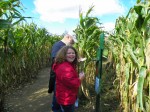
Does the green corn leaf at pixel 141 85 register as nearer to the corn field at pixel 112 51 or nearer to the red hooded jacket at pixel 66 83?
the corn field at pixel 112 51

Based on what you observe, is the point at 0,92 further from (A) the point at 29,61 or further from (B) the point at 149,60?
(A) the point at 29,61

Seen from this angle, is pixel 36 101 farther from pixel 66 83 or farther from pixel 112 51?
pixel 66 83

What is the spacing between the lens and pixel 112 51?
648 centimetres

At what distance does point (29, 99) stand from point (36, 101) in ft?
0.89

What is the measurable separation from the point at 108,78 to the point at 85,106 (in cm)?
239

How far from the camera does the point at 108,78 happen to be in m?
8.05

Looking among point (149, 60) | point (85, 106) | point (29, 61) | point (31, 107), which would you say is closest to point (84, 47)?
point (85, 106)

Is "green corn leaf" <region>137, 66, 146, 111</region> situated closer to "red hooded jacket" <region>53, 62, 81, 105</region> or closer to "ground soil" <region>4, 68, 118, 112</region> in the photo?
"red hooded jacket" <region>53, 62, 81, 105</region>

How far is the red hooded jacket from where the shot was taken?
363 cm

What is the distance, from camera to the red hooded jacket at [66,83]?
363 centimetres

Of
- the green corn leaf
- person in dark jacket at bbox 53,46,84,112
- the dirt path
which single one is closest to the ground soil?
the dirt path

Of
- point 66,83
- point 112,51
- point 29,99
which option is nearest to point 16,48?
point 29,99

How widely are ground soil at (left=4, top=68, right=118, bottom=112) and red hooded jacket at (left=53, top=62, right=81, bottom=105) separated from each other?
1.76 meters

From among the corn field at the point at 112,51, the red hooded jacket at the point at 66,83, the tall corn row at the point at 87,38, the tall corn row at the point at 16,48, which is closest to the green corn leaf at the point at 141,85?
the corn field at the point at 112,51
